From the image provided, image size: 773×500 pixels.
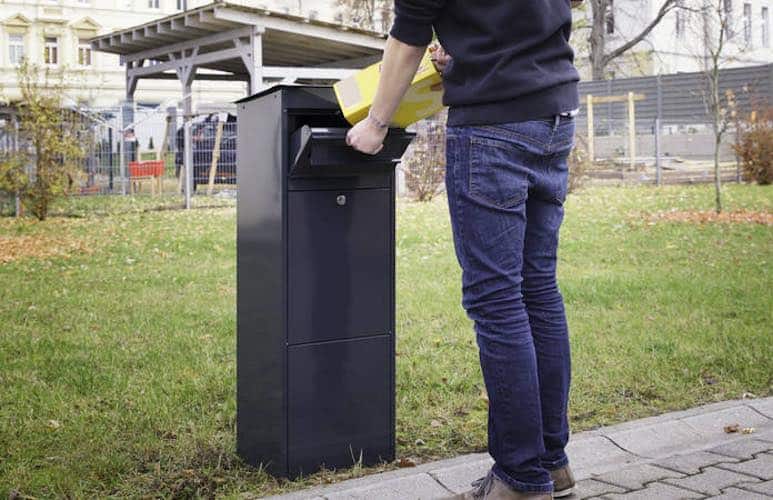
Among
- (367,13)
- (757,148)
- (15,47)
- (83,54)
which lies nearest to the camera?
(757,148)

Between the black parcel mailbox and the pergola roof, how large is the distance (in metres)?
14.3

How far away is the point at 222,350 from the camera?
536 centimetres

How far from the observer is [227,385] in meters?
4.59

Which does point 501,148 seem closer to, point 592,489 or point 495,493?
point 495,493

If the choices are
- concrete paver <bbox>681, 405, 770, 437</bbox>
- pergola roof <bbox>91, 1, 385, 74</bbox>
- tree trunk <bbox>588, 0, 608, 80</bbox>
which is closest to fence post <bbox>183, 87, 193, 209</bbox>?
pergola roof <bbox>91, 1, 385, 74</bbox>

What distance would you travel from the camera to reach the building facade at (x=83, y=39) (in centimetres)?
4416

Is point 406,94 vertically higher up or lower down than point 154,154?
lower down

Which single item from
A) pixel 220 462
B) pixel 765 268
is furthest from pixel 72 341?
pixel 765 268

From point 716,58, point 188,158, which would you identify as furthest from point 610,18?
point 716,58

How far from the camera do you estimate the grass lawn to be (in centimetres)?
362

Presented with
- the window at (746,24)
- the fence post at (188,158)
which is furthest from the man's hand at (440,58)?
the window at (746,24)

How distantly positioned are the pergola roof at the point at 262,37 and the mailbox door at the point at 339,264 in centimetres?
1439

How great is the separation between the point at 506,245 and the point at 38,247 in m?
8.70

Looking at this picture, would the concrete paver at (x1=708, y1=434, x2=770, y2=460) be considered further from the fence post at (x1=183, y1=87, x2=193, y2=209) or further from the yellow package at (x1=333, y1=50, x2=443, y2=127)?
the fence post at (x1=183, y1=87, x2=193, y2=209)
